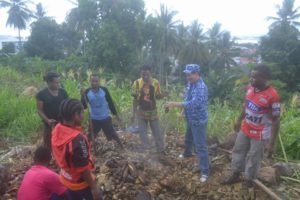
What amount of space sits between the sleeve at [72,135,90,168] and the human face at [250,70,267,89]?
2092 millimetres

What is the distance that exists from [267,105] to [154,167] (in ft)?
6.24

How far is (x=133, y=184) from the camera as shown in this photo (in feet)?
15.0

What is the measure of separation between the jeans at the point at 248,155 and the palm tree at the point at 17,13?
46.9 meters

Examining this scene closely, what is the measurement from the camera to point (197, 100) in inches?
178

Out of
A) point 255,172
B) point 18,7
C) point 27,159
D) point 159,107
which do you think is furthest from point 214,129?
point 18,7

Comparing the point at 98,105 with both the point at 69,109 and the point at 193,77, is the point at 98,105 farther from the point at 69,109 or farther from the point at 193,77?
the point at 69,109

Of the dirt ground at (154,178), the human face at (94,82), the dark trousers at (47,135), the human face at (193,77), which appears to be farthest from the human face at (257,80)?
the dark trousers at (47,135)

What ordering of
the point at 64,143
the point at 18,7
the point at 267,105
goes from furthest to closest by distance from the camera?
1. the point at 18,7
2. the point at 267,105
3. the point at 64,143

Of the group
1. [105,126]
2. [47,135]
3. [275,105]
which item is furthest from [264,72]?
[47,135]

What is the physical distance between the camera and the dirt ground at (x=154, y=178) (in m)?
4.44

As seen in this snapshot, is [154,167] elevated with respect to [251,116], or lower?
lower

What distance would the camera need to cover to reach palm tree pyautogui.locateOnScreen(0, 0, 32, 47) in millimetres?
46562

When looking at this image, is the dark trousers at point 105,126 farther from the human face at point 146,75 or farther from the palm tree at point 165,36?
the palm tree at point 165,36

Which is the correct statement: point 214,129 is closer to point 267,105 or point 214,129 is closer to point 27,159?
point 267,105
